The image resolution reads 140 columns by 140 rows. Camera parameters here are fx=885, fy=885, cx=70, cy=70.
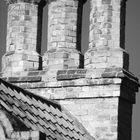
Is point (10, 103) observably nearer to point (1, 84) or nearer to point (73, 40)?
point (1, 84)

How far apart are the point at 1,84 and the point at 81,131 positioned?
289 cm

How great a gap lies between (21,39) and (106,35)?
8.57 feet

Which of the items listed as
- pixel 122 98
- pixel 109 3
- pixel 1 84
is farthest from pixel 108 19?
pixel 1 84

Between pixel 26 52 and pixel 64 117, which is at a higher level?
pixel 26 52

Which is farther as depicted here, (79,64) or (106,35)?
(79,64)

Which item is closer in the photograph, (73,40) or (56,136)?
(56,136)

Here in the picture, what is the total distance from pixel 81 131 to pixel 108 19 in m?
3.35

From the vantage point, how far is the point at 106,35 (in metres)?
25.5

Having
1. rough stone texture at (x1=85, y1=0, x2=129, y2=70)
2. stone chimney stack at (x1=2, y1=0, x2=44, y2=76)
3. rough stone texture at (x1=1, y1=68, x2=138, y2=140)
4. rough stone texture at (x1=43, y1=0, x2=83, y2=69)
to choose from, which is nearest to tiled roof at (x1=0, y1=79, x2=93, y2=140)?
rough stone texture at (x1=1, y1=68, x2=138, y2=140)

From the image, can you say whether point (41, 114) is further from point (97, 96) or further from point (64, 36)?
point (64, 36)

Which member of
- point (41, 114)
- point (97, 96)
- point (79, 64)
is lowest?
point (41, 114)

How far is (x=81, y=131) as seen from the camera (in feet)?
81.7

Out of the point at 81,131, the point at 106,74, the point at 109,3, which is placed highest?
the point at 109,3

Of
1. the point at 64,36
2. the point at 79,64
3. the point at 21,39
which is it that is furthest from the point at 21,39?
the point at 79,64
